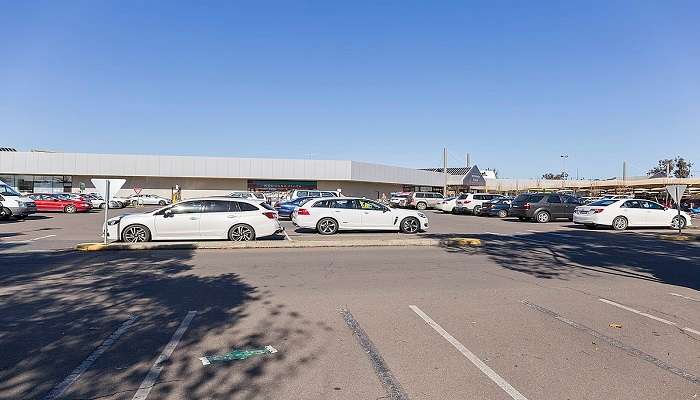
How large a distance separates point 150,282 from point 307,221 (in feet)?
31.0

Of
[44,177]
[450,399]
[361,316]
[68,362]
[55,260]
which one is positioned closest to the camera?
[450,399]

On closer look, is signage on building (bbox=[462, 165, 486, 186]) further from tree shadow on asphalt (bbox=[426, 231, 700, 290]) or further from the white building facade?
tree shadow on asphalt (bbox=[426, 231, 700, 290])

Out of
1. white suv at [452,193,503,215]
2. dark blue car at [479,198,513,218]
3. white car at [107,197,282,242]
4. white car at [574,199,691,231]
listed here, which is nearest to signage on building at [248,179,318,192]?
white suv at [452,193,503,215]

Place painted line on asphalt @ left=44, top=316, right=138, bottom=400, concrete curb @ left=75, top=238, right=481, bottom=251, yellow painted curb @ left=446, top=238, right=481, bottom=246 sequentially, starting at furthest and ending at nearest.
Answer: yellow painted curb @ left=446, top=238, right=481, bottom=246, concrete curb @ left=75, top=238, right=481, bottom=251, painted line on asphalt @ left=44, top=316, right=138, bottom=400

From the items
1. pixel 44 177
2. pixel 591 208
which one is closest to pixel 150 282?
pixel 591 208

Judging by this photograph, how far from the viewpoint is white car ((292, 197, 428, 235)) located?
17828 mm

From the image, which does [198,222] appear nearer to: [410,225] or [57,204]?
[410,225]

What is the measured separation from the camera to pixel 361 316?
21.3 ft

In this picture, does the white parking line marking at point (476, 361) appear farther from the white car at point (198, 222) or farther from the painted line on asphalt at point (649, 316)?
the white car at point (198, 222)

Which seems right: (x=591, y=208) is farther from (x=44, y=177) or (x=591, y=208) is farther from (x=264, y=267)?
(x=44, y=177)

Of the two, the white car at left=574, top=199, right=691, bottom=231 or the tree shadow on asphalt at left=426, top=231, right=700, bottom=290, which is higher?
the white car at left=574, top=199, right=691, bottom=231

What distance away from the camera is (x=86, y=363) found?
4.62 metres

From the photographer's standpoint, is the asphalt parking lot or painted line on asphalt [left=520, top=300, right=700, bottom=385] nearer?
the asphalt parking lot

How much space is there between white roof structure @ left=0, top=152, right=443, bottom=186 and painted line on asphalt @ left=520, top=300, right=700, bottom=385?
5425 cm
